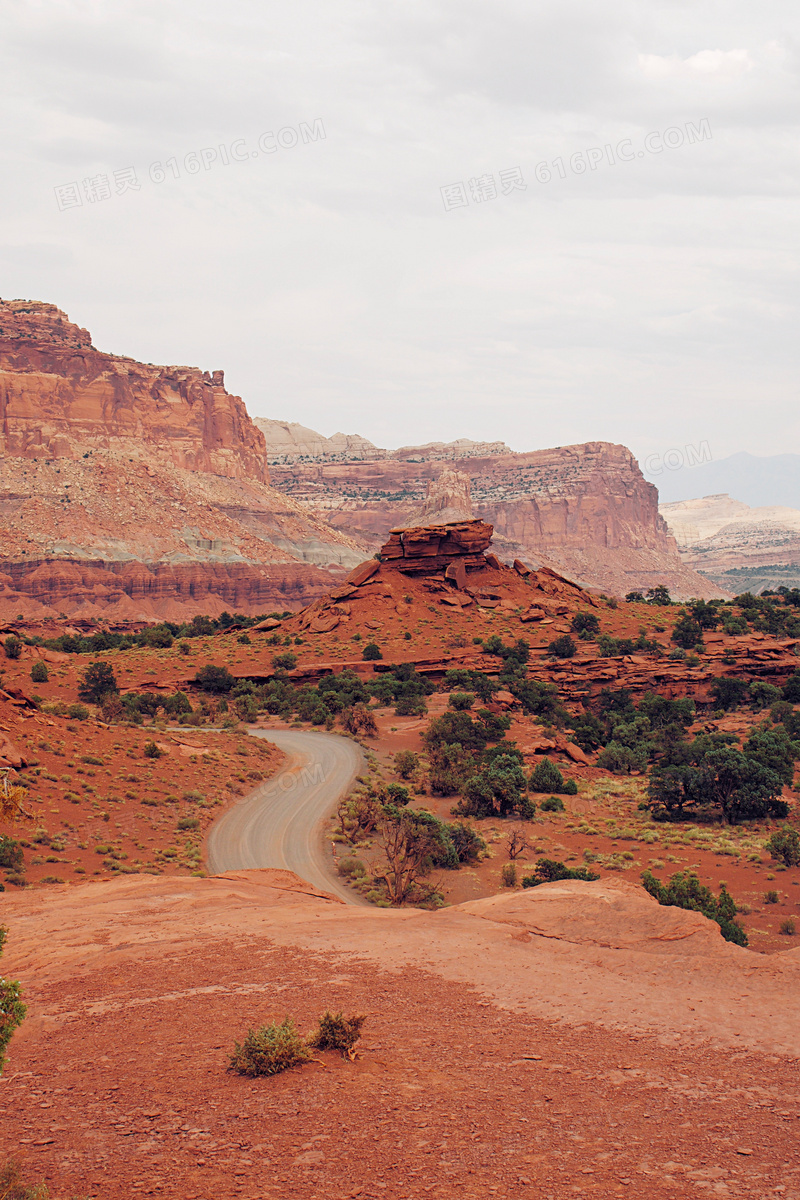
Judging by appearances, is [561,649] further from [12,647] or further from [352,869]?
[352,869]

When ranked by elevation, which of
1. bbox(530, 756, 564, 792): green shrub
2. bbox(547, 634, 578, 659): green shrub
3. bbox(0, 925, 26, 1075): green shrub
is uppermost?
bbox(0, 925, 26, 1075): green shrub

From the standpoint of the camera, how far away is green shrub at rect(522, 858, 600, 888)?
2423 centimetres

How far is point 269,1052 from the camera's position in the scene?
8.81 metres

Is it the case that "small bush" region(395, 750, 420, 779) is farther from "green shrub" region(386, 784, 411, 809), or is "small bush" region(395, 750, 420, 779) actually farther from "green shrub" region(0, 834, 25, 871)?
"green shrub" region(0, 834, 25, 871)

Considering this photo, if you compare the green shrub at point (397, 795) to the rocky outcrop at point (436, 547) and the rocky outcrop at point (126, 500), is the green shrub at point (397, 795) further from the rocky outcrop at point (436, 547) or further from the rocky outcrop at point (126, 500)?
the rocky outcrop at point (126, 500)

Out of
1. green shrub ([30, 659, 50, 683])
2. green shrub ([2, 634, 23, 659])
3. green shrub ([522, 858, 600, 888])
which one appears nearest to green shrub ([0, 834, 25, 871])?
green shrub ([522, 858, 600, 888])

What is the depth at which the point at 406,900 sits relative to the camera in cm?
2298

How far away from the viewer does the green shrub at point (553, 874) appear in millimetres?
24228

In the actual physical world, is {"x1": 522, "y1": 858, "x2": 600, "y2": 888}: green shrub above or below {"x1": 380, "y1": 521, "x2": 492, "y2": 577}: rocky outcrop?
below

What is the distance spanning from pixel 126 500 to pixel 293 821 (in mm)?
109323

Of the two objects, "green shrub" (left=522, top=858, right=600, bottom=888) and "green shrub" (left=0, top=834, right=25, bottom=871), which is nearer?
"green shrub" (left=0, top=834, right=25, bottom=871)

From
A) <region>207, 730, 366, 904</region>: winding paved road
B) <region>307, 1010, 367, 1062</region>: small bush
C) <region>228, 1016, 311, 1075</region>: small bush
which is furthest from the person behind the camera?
<region>207, 730, 366, 904</region>: winding paved road

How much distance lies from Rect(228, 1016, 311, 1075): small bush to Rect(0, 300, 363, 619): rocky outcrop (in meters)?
109

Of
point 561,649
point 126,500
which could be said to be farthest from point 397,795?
point 126,500
